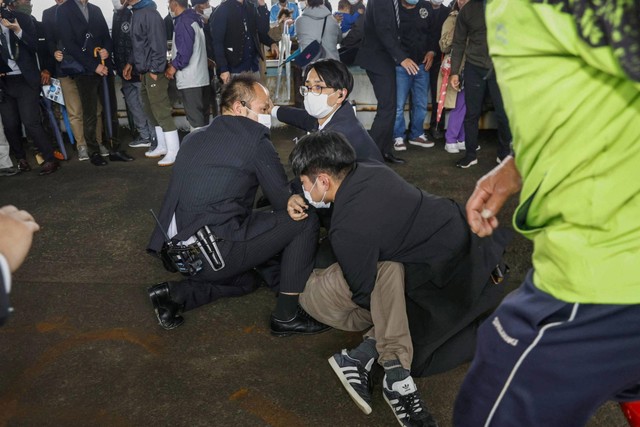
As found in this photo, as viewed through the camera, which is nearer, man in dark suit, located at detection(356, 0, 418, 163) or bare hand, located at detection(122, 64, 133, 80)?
man in dark suit, located at detection(356, 0, 418, 163)

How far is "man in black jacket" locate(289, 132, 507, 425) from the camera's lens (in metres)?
1.98

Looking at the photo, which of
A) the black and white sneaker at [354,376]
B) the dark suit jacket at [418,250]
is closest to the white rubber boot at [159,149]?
the dark suit jacket at [418,250]

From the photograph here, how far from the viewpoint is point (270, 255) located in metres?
2.57

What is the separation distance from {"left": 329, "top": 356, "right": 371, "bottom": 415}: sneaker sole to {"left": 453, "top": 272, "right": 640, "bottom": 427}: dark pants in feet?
3.16

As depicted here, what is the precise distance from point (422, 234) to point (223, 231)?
95cm

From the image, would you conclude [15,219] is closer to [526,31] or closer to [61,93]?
[526,31]

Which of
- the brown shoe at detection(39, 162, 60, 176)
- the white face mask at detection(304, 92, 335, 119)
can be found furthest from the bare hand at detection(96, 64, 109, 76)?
the white face mask at detection(304, 92, 335, 119)

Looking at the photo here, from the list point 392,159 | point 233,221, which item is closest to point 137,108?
point 392,159

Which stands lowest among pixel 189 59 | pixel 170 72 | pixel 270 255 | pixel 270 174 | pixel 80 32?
pixel 270 255

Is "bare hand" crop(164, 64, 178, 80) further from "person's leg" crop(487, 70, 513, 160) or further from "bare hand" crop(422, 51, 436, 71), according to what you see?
"person's leg" crop(487, 70, 513, 160)

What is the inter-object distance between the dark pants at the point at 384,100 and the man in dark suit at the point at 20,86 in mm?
2950

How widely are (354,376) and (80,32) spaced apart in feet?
13.7

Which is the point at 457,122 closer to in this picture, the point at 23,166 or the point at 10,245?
the point at 23,166

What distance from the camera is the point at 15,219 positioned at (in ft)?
3.52
